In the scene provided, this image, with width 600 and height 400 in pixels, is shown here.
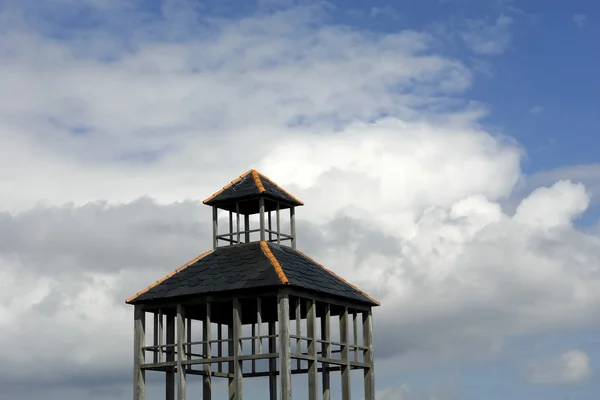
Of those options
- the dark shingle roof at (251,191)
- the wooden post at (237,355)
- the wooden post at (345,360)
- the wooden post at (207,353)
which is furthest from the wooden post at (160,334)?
the wooden post at (345,360)

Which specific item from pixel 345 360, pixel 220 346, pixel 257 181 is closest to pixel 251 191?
pixel 257 181

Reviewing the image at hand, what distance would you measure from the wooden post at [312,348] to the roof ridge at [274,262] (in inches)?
82.8

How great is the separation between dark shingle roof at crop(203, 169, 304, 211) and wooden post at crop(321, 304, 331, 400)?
5059mm

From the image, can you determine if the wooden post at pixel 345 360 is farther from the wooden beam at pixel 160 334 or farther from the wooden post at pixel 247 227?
the wooden beam at pixel 160 334

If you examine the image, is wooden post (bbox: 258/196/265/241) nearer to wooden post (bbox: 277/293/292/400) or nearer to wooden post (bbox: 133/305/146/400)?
wooden post (bbox: 277/293/292/400)

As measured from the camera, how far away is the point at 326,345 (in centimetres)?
4556

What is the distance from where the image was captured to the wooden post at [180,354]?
43.2 m

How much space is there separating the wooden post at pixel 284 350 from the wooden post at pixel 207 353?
3177 mm

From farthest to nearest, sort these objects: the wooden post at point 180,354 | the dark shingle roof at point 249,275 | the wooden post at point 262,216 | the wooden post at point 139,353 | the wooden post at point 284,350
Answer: the wooden post at point 262,216, the wooden post at point 139,353, the wooden post at point 180,354, the dark shingle roof at point 249,275, the wooden post at point 284,350

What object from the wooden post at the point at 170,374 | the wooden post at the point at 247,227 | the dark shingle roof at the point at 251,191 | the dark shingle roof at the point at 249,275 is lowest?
the wooden post at the point at 170,374

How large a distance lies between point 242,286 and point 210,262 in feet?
13.1

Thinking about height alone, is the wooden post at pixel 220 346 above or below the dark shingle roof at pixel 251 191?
below

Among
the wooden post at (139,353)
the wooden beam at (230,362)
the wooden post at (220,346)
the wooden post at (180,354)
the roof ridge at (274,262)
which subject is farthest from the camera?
the wooden post at (220,346)

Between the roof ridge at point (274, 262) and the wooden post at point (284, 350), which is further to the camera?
the roof ridge at point (274, 262)
